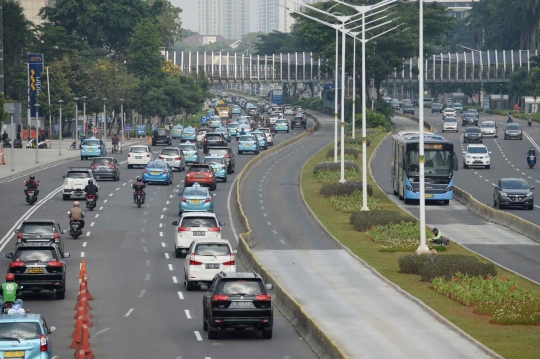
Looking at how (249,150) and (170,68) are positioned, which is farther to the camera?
(170,68)

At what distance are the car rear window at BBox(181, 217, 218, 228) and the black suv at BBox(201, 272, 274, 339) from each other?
1571cm

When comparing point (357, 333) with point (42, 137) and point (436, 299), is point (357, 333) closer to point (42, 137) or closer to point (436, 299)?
point (436, 299)

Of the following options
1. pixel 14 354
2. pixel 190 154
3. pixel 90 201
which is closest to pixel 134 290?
pixel 14 354

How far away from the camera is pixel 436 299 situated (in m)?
32.2

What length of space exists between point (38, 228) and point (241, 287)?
1637 cm

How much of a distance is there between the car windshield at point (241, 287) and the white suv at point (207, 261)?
24.7ft

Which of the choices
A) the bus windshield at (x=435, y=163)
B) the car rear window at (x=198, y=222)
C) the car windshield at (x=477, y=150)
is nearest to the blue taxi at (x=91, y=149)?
the car windshield at (x=477, y=150)

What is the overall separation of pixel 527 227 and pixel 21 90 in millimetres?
100355

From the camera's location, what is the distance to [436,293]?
1321 inches

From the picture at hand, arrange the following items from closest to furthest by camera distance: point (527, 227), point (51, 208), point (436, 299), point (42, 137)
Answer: point (436, 299) < point (527, 227) < point (51, 208) < point (42, 137)

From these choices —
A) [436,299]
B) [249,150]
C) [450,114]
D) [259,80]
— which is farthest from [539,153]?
[259,80]

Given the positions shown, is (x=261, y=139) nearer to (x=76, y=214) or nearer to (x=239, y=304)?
(x=76, y=214)

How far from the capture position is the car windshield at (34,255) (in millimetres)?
31656

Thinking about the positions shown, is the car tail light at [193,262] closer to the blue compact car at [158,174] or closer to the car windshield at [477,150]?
the blue compact car at [158,174]
